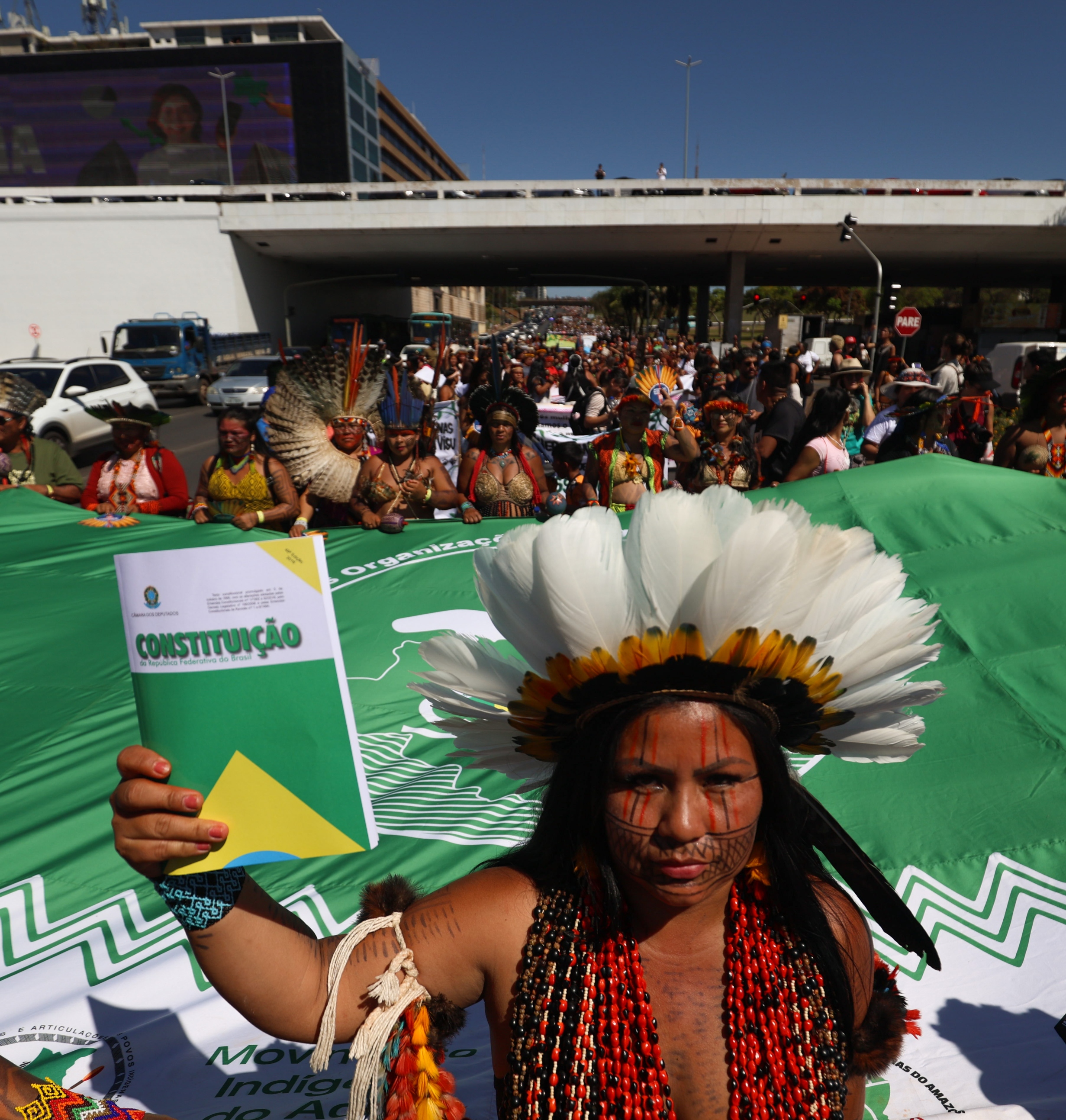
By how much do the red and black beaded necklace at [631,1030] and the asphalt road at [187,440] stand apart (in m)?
9.29

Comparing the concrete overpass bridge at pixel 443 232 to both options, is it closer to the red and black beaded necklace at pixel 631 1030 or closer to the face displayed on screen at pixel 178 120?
the red and black beaded necklace at pixel 631 1030

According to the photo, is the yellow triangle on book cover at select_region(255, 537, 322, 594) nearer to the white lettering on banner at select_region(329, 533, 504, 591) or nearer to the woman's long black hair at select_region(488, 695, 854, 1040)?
the woman's long black hair at select_region(488, 695, 854, 1040)

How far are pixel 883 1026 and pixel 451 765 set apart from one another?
1744mm

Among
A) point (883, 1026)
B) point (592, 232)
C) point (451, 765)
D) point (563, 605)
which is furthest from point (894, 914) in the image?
point (592, 232)

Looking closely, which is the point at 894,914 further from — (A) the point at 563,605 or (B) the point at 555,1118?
(A) the point at 563,605

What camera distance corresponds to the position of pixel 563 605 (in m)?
1.02

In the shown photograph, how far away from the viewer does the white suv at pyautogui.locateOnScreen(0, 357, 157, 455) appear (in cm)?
1278

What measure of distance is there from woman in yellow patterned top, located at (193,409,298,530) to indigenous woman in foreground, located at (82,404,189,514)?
0.55 metres

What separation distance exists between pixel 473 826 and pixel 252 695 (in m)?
1.59

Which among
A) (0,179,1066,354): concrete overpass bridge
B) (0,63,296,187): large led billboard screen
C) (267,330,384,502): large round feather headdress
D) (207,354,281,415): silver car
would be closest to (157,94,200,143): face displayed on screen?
(0,63,296,187): large led billboard screen

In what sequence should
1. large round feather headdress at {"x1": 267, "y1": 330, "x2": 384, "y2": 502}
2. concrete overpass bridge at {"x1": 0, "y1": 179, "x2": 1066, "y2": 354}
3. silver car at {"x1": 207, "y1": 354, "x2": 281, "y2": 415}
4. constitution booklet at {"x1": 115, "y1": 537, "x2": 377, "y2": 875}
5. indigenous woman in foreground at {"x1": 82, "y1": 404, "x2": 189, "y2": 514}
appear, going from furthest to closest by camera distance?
concrete overpass bridge at {"x1": 0, "y1": 179, "x2": 1066, "y2": 354}, silver car at {"x1": 207, "y1": 354, "x2": 281, "y2": 415}, indigenous woman in foreground at {"x1": 82, "y1": 404, "x2": 189, "y2": 514}, large round feather headdress at {"x1": 267, "y1": 330, "x2": 384, "y2": 502}, constitution booklet at {"x1": 115, "y1": 537, "x2": 377, "y2": 875}

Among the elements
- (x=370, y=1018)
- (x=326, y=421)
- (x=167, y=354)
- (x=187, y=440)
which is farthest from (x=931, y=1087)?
(x=167, y=354)

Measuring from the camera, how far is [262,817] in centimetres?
99

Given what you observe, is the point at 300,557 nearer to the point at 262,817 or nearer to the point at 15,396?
the point at 262,817
